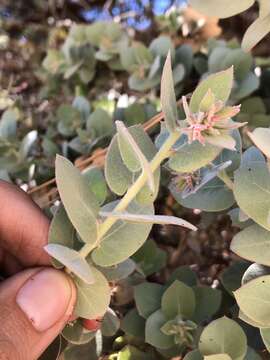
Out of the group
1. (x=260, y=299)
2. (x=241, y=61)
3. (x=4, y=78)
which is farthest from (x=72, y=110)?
(x=4, y=78)

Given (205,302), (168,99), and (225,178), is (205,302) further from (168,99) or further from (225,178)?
(168,99)

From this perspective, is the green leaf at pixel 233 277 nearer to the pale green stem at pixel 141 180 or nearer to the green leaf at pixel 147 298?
the green leaf at pixel 147 298

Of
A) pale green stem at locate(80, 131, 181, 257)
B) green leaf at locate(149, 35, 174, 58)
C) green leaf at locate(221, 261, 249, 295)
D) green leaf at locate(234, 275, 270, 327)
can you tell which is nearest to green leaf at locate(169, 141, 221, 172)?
pale green stem at locate(80, 131, 181, 257)

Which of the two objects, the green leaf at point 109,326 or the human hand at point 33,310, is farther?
the green leaf at point 109,326

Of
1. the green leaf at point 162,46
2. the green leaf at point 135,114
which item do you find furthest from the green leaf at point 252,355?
the green leaf at point 162,46

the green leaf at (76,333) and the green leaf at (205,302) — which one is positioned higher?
the green leaf at (76,333)

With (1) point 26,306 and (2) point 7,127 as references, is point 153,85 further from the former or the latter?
(1) point 26,306
